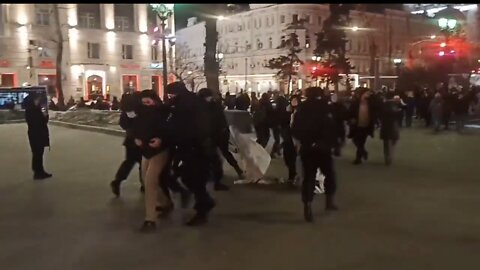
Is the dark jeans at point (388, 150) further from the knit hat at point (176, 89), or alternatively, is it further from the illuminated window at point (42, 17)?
the illuminated window at point (42, 17)

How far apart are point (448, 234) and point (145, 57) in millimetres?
54039

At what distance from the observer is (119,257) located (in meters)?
5.94

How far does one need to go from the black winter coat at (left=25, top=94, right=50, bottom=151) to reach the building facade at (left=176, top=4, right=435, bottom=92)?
140 feet

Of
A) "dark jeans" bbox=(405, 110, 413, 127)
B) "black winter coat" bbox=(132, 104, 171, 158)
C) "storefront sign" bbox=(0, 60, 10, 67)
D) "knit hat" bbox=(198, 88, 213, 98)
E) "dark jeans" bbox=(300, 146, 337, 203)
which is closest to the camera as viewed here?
"black winter coat" bbox=(132, 104, 171, 158)

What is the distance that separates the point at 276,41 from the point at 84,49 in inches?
942

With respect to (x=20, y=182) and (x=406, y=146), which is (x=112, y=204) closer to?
(x=20, y=182)

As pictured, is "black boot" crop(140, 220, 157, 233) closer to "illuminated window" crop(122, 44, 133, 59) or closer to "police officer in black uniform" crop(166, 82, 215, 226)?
"police officer in black uniform" crop(166, 82, 215, 226)

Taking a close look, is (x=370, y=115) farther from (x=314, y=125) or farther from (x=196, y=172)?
(x=196, y=172)

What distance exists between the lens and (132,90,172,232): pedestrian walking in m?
6.98

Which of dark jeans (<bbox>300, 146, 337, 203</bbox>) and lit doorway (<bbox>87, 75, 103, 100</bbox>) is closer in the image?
dark jeans (<bbox>300, 146, 337, 203</bbox>)

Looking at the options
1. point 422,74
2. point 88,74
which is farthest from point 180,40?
point 422,74

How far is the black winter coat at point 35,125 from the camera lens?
36.8ft

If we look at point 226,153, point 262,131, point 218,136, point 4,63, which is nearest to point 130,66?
point 4,63

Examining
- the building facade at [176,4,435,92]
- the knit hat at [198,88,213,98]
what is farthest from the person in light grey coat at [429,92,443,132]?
the building facade at [176,4,435,92]
